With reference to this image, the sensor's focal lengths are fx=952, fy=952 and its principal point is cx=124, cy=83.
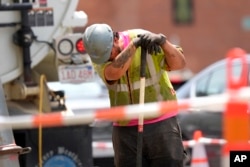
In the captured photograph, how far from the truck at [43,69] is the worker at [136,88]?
0.83 meters

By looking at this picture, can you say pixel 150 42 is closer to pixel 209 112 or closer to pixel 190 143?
pixel 190 143

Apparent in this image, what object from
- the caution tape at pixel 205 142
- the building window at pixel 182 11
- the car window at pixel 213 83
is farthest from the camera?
the building window at pixel 182 11

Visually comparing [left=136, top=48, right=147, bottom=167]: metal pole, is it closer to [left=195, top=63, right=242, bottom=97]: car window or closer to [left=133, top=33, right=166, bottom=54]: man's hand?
[left=133, top=33, right=166, bottom=54]: man's hand

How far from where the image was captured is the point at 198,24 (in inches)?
1300

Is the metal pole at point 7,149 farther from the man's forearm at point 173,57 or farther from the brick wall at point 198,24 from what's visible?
the brick wall at point 198,24

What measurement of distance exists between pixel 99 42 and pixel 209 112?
17.8 feet

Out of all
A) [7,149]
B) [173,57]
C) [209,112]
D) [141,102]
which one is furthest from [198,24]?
[7,149]

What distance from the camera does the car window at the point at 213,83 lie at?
39.0 ft

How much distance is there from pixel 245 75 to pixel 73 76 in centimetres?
333

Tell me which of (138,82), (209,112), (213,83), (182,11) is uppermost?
(182,11)

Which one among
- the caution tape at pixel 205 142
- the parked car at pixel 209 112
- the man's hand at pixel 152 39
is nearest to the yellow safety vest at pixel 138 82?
the man's hand at pixel 152 39

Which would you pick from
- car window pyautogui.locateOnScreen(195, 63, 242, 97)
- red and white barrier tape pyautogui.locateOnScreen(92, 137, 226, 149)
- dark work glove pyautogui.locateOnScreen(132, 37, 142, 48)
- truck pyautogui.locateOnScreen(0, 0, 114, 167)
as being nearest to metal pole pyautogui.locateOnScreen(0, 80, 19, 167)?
dark work glove pyautogui.locateOnScreen(132, 37, 142, 48)

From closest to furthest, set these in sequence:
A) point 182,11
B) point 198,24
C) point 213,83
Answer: point 213,83 < point 182,11 < point 198,24

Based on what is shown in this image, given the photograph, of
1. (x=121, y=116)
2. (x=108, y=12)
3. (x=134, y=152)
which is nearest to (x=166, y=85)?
(x=134, y=152)
